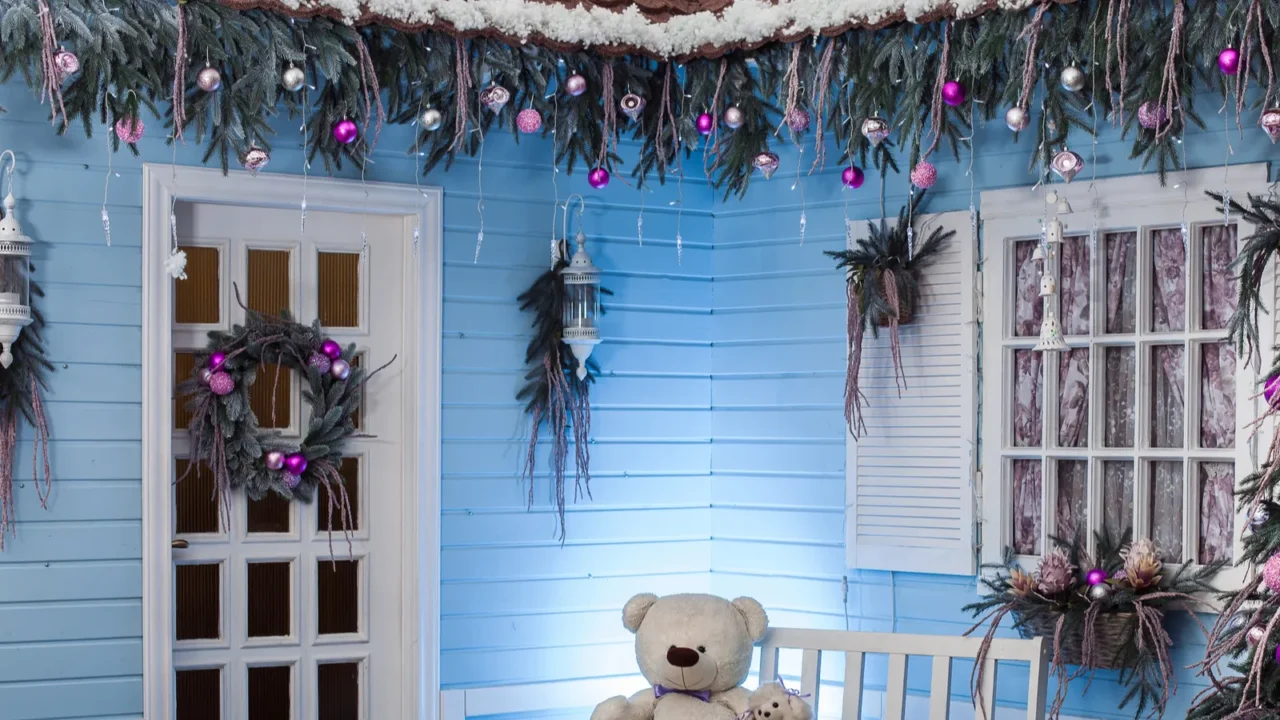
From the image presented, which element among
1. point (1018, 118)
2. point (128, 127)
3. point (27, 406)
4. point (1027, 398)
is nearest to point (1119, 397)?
point (1027, 398)

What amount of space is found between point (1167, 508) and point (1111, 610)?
14.2 inches

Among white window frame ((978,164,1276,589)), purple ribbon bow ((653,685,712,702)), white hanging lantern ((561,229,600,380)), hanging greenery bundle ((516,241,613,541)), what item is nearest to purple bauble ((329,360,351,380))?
hanging greenery bundle ((516,241,613,541))

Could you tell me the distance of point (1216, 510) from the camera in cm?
381

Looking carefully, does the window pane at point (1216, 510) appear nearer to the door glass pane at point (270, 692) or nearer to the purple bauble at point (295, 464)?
the purple bauble at point (295, 464)

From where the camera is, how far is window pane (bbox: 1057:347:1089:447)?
4094 mm

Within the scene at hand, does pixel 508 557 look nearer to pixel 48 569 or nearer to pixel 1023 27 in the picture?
pixel 48 569

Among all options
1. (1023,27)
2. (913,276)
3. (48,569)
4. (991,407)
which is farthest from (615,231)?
(48,569)

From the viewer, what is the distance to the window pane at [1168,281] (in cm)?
391

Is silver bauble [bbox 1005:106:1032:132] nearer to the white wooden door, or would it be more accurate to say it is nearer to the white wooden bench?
the white wooden bench

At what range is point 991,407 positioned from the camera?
4234 mm

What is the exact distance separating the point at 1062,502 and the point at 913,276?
801 millimetres

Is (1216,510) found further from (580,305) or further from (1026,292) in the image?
(580,305)

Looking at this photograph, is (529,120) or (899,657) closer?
(899,657)

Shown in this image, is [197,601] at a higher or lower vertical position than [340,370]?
lower
